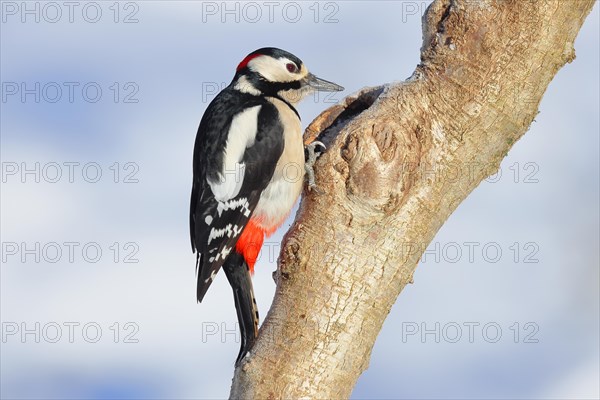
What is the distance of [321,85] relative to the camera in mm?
3521

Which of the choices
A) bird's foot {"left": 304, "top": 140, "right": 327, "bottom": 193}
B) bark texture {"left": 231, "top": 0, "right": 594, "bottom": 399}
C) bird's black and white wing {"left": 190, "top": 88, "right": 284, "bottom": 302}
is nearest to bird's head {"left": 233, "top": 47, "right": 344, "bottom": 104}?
bird's black and white wing {"left": 190, "top": 88, "right": 284, "bottom": 302}

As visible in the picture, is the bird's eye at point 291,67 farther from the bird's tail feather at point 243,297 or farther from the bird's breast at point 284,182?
the bird's tail feather at point 243,297

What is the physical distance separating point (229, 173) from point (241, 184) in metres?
0.07

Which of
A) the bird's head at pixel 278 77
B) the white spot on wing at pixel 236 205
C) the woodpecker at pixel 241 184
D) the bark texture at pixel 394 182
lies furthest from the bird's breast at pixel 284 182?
the bark texture at pixel 394 182

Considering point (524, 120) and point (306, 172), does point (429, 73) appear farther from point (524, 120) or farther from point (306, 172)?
point (306, 172)

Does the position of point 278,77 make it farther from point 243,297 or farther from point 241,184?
point 243,297

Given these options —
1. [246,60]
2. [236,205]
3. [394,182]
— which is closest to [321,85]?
[246,60]

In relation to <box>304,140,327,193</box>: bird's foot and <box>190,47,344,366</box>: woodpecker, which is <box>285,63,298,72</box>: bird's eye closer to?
<box>190,47,344,366</box>: woodpecker

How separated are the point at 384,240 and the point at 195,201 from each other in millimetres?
1130

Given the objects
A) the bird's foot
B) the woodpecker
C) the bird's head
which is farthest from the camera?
the bird's head

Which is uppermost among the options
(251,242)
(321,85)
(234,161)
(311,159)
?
(321,85)

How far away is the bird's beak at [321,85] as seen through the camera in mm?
3500

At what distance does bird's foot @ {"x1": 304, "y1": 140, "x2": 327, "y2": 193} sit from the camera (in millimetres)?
2528

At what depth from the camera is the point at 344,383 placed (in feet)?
7.34
